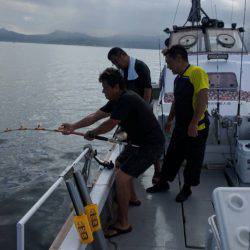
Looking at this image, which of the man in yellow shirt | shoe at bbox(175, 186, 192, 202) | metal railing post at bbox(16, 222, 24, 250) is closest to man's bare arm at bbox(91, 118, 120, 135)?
the man in yellow shirt

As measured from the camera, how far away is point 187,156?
4816mm

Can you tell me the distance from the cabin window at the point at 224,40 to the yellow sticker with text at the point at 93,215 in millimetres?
6402

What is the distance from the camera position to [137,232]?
416 centimetres

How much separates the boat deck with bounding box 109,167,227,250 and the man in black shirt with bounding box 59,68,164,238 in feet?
0.66

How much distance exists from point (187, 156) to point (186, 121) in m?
0.42

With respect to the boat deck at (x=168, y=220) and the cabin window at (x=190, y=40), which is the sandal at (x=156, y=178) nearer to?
the boat deck at (x=168, y=220)

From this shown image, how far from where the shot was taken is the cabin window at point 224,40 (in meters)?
8.73

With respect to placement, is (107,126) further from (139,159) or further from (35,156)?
(35,156)

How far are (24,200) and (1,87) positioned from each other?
24.6 metres

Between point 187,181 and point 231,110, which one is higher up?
point 231,110

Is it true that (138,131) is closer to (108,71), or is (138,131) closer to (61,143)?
(108,71)

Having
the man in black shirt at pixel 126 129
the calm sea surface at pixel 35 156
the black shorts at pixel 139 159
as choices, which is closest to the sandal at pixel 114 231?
the man in black shirt at pixel 126 129

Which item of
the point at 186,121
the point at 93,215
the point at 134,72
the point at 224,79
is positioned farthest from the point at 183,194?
the point at 224,79

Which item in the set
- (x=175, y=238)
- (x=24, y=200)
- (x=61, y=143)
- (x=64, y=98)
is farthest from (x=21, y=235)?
(x=64, y=98)
